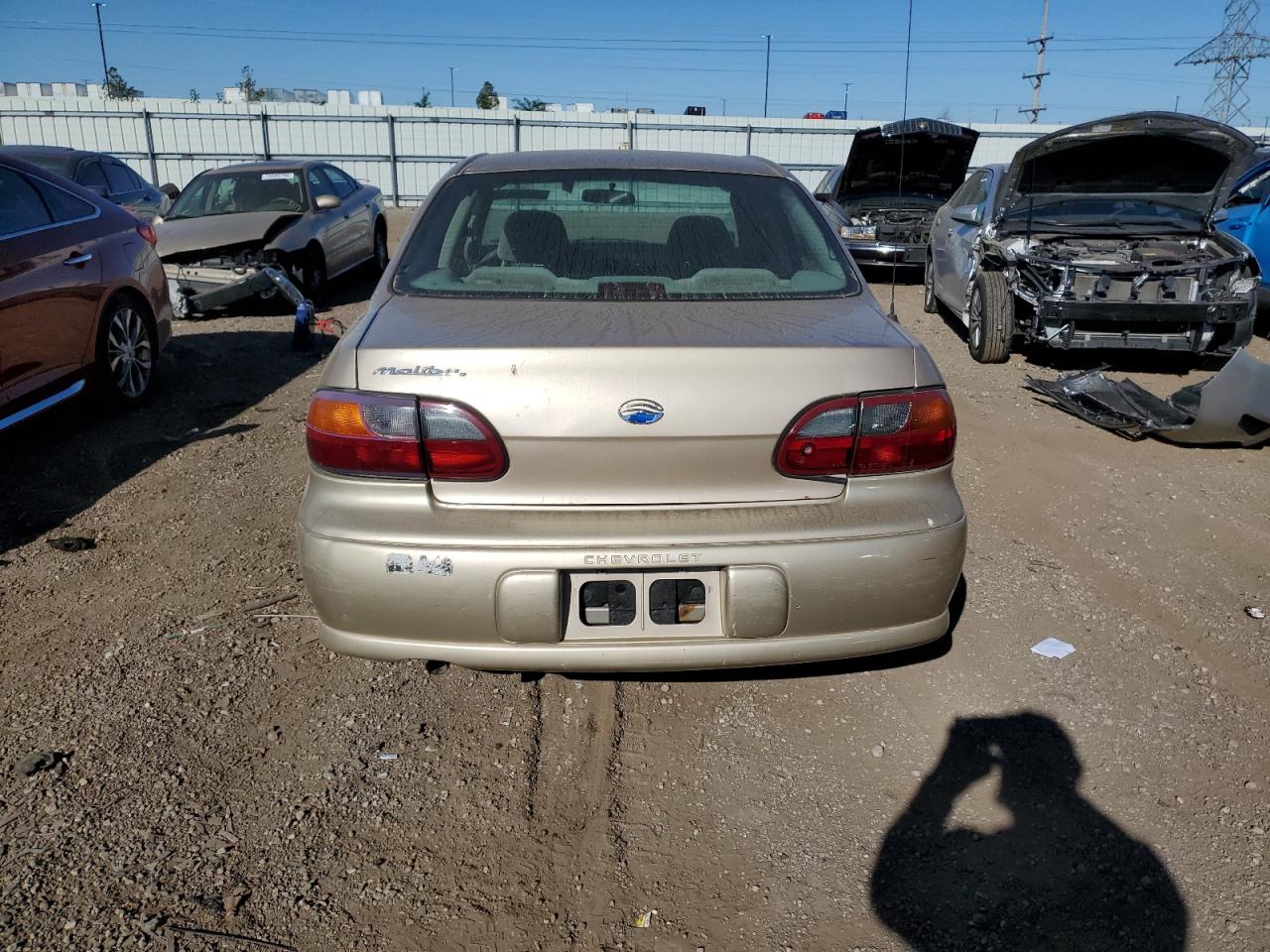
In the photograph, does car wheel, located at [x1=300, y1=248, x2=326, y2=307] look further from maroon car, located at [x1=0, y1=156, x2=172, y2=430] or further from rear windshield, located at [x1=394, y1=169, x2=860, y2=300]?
rear windshield, located at [x1=394, y1=169, x2=860, y2=300]

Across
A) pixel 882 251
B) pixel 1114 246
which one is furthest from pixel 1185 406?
pixel 882 251

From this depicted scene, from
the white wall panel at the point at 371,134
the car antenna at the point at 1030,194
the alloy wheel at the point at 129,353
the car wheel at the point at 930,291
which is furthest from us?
the white wall panel at the point at 371,134

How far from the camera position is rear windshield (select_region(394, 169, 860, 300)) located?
2.89 metres

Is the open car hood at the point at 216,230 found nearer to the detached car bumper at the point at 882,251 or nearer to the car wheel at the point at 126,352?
the car wheel at the point at 126,352

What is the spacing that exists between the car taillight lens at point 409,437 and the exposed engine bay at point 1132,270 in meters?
6.09

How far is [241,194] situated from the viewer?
1002 cm

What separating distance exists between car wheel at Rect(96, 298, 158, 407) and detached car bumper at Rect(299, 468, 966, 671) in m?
3.98

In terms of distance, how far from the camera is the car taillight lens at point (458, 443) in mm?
2324

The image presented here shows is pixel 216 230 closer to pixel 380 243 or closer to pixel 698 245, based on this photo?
pixel 380 243

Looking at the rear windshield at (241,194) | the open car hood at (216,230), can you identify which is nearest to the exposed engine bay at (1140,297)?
the open car hood at (216,230)

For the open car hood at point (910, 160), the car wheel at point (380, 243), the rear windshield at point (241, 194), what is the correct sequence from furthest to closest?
the car wheel at point (380, 243)
the open car hood at point (910, 160)
the rear windshield at point (241, 194)

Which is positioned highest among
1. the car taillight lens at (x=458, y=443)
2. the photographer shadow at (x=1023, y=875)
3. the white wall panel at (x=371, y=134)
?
the white wall panel at (x=371, y=134)

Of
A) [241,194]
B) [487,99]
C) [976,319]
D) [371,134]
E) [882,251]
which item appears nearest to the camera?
[976,319]

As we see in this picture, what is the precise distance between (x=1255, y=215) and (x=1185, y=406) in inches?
151
